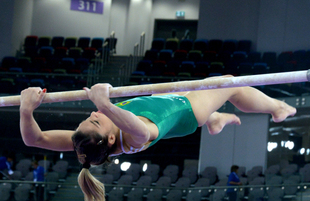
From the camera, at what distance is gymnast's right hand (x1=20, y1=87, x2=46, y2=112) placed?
1.97 meters

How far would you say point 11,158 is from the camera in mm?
7129

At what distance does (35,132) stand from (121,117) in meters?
0.56

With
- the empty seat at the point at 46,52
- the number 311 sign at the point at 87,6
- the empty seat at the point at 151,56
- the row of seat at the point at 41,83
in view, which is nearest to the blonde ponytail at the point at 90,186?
the row of seat at the point at 41,83

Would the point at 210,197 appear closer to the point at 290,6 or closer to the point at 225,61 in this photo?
the point at 225,61

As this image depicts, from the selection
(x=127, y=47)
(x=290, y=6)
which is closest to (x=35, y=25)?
(x=127, y=47)

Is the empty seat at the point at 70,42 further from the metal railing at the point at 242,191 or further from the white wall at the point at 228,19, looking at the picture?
the metal railing at the point at 242,191

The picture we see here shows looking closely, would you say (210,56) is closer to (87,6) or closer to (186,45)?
(186,45)

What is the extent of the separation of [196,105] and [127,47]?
10975mm

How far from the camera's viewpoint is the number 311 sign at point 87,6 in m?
12.9

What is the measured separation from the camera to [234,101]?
2479 millimetres

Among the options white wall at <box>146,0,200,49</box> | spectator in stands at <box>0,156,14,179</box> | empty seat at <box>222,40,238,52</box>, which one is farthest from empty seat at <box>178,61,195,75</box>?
white wall at <box>146,0,200,49</box>

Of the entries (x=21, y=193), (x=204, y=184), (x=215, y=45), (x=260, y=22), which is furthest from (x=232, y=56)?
(x=21, y=193)

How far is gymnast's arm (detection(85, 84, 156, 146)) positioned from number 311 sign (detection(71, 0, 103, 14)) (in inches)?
458

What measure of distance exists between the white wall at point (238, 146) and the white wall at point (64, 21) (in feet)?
21.1
